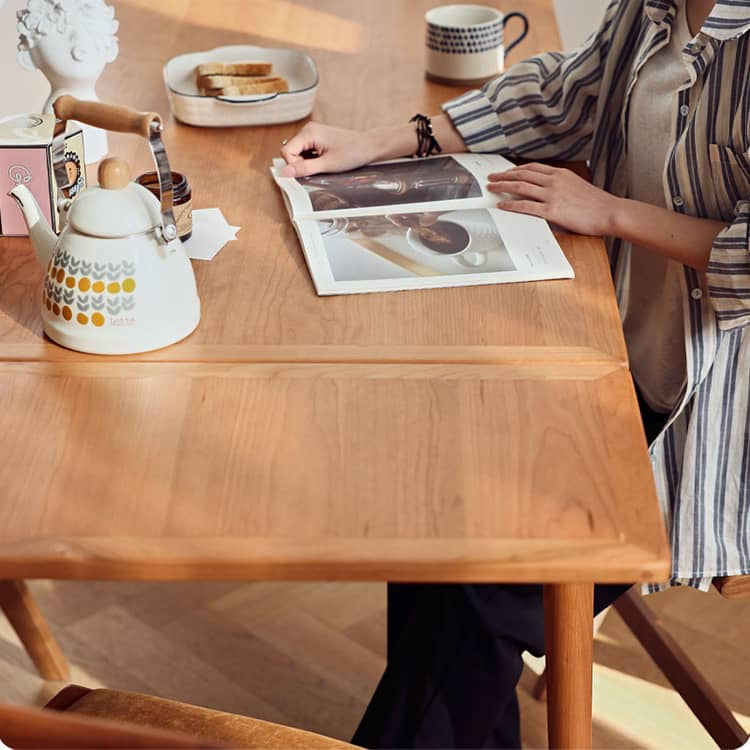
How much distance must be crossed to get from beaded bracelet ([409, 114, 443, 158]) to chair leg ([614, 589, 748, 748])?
723 millimetres

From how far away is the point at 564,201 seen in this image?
125cm

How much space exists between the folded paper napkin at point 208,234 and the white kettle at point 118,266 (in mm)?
184

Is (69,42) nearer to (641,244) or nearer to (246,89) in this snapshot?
(246,89)

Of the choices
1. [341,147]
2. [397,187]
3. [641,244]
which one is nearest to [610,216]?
[641,244]

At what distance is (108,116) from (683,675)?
3.60 ft

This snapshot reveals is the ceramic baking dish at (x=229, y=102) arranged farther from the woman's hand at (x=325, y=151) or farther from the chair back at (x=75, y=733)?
the chair back at (x=75, y=733)

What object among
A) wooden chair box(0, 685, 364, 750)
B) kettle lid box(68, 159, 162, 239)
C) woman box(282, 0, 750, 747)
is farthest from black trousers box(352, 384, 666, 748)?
kettle lid box(68, 159, 162, 239)

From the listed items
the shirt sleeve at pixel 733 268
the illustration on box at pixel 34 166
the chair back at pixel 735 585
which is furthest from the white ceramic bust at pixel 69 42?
the chair back at pixel 735 585

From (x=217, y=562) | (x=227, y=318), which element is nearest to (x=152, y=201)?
(x=227, y=318)

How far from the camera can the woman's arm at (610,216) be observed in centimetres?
122

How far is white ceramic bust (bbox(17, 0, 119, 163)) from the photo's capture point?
4.51ft

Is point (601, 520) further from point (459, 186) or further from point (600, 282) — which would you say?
point (459, 186)

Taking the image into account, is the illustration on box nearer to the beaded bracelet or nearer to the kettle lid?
the kettle lid

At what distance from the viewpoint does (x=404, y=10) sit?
2025 mm
